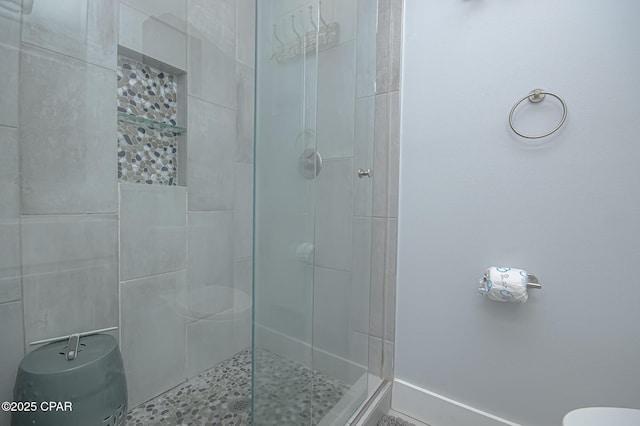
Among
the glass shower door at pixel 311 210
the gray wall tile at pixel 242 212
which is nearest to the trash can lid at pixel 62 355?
the glass shower door at pixel 311 210

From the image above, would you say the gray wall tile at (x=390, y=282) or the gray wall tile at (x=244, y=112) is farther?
the gray wall tile at (x=244, y=112)

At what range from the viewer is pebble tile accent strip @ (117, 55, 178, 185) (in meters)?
1.16

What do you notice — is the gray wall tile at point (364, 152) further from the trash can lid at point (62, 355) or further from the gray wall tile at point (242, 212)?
the trash can lid at point (62, 355)

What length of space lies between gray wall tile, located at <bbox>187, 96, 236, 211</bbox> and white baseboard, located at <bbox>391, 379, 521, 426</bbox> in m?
1.30

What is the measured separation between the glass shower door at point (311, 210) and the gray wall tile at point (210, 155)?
73 centimetres

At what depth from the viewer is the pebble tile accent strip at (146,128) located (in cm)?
116

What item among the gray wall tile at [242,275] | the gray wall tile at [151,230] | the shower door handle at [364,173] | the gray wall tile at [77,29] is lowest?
the gray wall tile at [242,275]

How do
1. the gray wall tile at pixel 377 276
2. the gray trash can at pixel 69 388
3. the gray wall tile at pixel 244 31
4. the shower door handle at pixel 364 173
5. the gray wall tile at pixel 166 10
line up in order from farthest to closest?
1. the gray wall tile at pixel 244 31
2. the gray wall tile at pixel 377 276
3. the shower door handle at pixel 364 173
4. the gray wall tile at pixel 166 10
5. the gray trash can at pixel 69 388

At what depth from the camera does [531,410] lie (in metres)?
1.04

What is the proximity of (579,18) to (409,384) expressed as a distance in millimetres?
1583

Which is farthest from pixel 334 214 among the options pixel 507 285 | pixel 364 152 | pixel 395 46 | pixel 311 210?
pixel 395 46

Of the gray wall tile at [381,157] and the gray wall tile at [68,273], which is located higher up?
the gray wall tile at [381,157]

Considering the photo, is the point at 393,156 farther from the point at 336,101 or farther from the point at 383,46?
the point at 383,46

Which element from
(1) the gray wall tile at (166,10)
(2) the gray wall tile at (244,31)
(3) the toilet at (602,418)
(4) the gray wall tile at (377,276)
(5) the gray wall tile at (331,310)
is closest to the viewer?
(3) the toilet at (602,418)
